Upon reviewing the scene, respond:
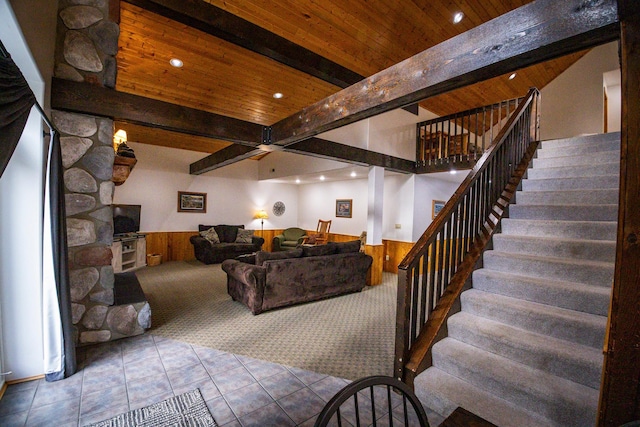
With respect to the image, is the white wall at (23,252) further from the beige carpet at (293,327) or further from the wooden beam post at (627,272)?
the wooden beam post at (627,272)

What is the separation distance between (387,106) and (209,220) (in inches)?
274

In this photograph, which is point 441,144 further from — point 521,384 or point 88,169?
point 88,169

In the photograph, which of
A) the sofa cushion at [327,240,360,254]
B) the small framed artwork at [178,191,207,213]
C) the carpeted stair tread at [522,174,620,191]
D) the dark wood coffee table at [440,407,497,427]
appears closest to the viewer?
the dark wood coffee table at [440,407,497,427]

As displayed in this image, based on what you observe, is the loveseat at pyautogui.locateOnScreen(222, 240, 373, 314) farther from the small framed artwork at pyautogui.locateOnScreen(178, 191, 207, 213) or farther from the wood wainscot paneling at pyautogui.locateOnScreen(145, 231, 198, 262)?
the small framed artwork at pyautogui.locateOnScreen(178, 191, 207, 213)

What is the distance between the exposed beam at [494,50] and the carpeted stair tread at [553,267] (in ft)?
4.97

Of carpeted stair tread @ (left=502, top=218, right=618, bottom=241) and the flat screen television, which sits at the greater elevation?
carpeted stair tread @ (left=502, top=218, right=618, bottom=241)

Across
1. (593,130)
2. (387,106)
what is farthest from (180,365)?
(593,130)

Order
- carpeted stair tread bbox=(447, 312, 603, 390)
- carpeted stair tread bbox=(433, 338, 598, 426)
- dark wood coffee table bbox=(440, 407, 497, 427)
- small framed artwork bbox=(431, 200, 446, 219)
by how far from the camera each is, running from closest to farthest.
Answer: dark wood coffee table bbox=(440, 407, 497, 427) → carpeted stair tread bbox=(433, 338, 598, 426) → carpeted stair tread bbox=(447, 312, 603, 390) → small framed artwork bbox=(431, 200, 446, 219)

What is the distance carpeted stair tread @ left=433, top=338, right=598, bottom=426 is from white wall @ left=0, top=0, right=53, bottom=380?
10.1 ft

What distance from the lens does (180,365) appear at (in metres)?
2.41

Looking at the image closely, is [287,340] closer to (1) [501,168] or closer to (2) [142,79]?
(1) [501,168]

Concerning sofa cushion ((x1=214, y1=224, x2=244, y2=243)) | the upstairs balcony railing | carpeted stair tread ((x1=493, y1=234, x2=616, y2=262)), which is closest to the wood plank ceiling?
the upstairs balcony railing

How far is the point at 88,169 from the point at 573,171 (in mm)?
4954

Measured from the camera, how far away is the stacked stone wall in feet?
8.13
